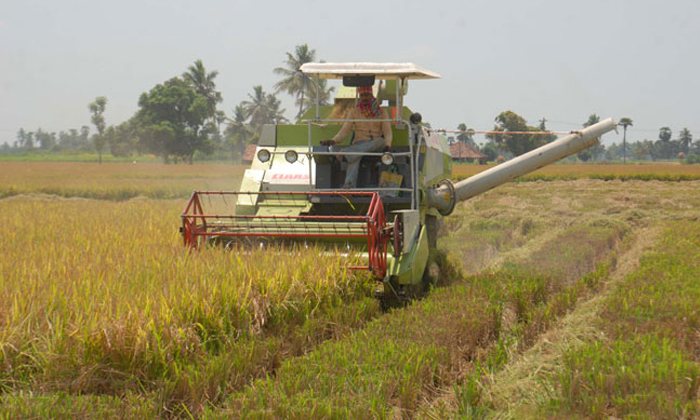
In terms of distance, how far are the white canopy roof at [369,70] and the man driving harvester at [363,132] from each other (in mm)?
485

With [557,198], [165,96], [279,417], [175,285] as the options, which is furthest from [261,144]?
[165,96]

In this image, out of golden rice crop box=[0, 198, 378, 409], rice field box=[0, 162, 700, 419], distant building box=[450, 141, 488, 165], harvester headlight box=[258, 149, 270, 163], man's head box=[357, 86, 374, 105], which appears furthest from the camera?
distant building box=[450, 141, 488, 165]

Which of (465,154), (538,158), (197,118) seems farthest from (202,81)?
(538,158)

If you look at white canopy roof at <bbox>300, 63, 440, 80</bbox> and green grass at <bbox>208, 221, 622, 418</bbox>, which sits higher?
white canopy roof at <bbox>300, 63, 440, 80</bbox>

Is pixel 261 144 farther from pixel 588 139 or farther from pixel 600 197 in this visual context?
pixel 600 197

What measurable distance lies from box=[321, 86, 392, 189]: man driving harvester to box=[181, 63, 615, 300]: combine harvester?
0.20m

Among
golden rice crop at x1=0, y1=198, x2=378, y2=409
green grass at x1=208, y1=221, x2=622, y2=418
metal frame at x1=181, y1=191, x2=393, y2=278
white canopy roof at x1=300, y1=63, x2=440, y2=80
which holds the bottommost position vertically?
green grass at x1=208, y1=221, x2=622, y2=418

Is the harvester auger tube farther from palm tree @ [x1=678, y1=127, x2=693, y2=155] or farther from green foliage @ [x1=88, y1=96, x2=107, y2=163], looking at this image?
palm tree @ [x1=678, y1=127, x2=693, y2=155]

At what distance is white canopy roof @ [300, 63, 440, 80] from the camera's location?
806 centimetres

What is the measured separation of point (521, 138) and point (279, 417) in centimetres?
4873

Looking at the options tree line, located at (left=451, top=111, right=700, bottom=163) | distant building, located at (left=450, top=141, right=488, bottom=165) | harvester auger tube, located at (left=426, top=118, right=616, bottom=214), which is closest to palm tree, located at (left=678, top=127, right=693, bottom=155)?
tree line, located at (left=451, top=111, right=700, bottom=163)

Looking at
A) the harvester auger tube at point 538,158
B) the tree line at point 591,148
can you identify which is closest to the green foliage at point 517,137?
the tree line at point 591,148

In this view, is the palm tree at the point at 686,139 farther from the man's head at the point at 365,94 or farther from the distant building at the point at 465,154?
the man's head at the point at 365,94

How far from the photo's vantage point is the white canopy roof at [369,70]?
806cm
